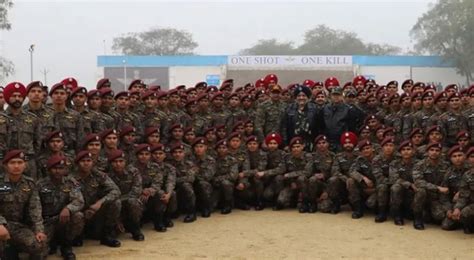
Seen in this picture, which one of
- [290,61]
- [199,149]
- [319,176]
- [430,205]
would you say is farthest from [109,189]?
[290,61]

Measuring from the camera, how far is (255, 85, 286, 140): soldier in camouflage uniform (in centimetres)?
880

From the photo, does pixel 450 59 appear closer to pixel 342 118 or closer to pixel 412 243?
pixel 342 118

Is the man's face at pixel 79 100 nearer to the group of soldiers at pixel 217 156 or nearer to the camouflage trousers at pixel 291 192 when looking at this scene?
the group of soldiers at pixel 217 156

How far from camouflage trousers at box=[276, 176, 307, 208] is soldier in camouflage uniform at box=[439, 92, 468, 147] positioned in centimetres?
190

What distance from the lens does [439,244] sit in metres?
5.97

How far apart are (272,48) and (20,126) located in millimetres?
50766

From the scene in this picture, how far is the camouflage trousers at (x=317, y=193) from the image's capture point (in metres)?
7.66

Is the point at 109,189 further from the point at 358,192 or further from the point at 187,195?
the point at 358,192

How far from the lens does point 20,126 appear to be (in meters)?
5.76

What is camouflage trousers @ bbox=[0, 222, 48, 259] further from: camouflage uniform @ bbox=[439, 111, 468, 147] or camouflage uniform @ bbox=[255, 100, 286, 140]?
camouflage uniform @ bbox=[439, 111, 468, 147]

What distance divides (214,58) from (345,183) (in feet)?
100

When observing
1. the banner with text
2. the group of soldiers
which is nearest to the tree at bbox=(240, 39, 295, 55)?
the banner with text

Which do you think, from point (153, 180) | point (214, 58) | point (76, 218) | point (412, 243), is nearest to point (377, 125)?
point (412, 243)

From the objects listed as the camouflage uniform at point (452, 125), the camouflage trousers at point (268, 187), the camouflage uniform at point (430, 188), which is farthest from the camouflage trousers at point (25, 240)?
the camouflage uniform at point (452, 125)
